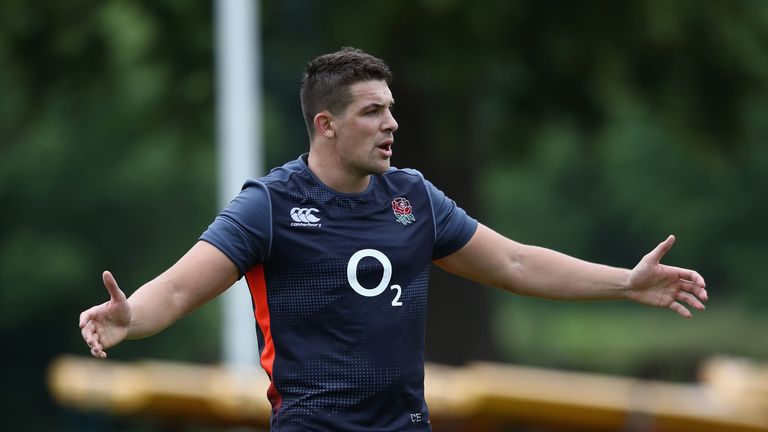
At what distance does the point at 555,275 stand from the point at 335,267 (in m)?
1.05

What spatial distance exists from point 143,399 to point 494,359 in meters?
5.80

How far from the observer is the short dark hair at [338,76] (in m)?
5.69

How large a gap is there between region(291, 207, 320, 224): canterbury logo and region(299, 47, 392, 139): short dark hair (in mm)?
415

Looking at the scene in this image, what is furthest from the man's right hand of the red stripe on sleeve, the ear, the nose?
the nose

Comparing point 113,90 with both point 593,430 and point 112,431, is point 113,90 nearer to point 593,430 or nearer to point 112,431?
point 112,431

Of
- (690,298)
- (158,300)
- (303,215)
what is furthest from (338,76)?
(690,298)

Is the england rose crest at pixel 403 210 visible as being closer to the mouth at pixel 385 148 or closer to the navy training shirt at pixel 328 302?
the navy training shirt at pixel 328 302

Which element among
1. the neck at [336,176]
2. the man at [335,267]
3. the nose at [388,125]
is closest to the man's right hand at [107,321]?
the man at [335,267]

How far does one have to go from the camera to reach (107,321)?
5.12 m

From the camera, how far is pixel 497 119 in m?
18.4

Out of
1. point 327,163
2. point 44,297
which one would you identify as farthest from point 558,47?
point 44,297

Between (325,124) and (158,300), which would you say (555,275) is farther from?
(158,300)

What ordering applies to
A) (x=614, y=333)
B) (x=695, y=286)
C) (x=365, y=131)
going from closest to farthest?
(x=365, y=131) < (x=695, y=286) < (x=614, y=333)

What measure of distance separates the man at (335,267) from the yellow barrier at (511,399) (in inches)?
276
